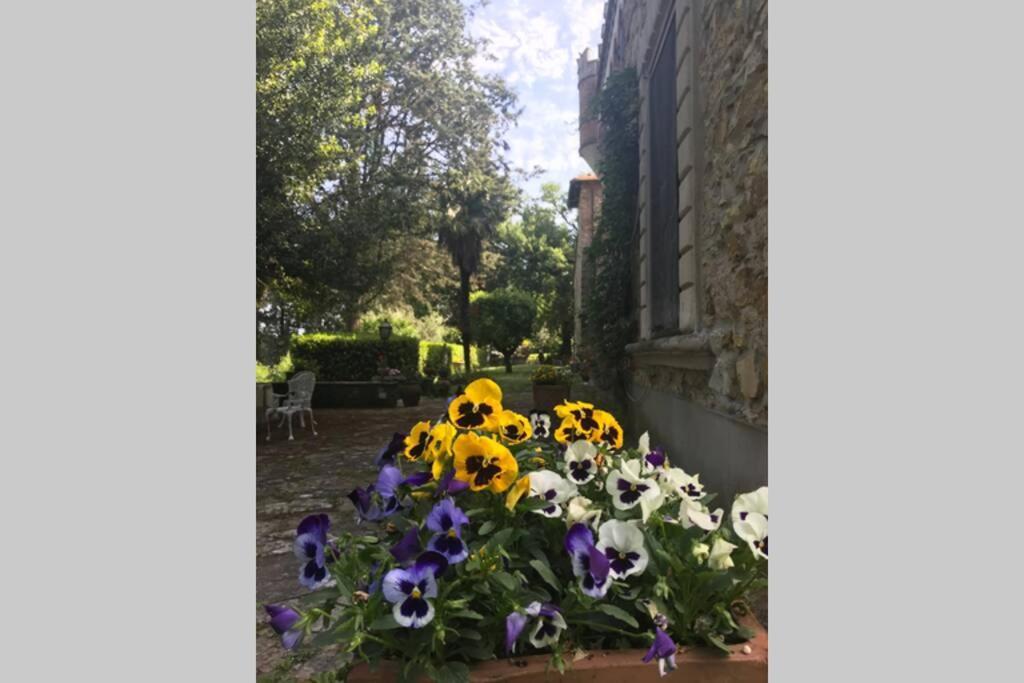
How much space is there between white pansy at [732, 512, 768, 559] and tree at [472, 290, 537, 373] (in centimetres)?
1582

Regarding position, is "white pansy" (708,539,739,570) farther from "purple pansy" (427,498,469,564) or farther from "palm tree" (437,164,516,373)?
"palm tree" (437,164,516,373)

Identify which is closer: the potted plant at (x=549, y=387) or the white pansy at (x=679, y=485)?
the white pansy at (x=679, y=485)

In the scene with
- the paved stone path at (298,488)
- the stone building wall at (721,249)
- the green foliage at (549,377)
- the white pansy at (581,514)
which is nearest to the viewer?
the white pansy at (581,514)

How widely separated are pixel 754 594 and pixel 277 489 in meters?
3.64

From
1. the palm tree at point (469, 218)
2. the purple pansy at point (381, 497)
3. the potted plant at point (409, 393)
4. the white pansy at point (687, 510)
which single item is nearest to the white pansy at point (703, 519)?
the white pansy at point (687, 510)

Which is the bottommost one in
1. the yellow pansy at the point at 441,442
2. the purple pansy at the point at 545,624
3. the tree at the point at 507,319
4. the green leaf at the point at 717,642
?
the green leaf at the point at 717,642

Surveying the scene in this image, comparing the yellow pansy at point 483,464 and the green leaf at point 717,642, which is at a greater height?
the yellow pansy at point 483,464

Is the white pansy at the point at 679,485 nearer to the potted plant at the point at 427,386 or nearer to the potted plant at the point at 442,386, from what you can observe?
the potted plant at the point at 442,386

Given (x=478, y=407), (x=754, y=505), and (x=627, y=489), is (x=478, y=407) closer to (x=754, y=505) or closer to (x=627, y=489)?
(x=627, y=489)

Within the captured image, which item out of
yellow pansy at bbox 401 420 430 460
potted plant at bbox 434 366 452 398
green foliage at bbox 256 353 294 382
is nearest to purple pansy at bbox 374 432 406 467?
yellow pansy at bbox 401 420 430 460

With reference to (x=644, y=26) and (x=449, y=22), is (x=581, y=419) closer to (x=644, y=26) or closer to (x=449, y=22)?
(x=644, y=26)

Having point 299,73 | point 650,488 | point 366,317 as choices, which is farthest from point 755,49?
point 366,317

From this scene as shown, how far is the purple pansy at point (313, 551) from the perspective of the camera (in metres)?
1.11

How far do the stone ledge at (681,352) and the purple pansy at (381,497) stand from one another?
1.78 metres
